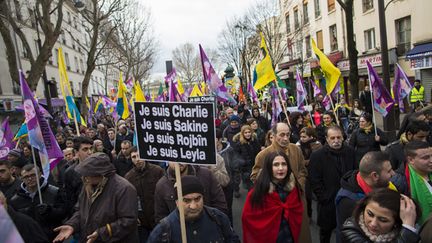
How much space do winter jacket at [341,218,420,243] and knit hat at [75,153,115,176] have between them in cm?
210

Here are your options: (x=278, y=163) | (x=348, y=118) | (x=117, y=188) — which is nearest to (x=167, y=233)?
(x=117, y=188)

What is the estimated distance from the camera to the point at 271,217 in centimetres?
351

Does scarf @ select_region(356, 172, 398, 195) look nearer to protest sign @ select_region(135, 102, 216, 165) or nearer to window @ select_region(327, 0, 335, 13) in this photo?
protest sign @ select_region(135, 102, 216, 165)

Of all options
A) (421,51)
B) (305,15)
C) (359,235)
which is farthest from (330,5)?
(359,235)

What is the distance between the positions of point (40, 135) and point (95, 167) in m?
2.15

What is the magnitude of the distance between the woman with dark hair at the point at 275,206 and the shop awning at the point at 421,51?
16.0 m

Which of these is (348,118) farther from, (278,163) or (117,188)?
(117,188)

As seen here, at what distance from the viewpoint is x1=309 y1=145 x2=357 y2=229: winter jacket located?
446 cm

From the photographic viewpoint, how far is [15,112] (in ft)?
83.8

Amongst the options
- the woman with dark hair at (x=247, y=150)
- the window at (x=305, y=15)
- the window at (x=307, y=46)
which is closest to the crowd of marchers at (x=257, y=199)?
the woman with dark hair at (x=247, y=150)

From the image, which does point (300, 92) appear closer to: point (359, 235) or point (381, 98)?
point (381, 98)

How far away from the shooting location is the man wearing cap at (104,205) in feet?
11.1

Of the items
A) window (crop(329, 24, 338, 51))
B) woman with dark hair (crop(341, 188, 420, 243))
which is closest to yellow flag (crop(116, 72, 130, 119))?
woman with dark hair (crop(341, 188, 420, 243))

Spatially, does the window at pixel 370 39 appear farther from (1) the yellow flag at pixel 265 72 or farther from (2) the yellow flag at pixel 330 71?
(2) the yellow flag at pixel 330 71
